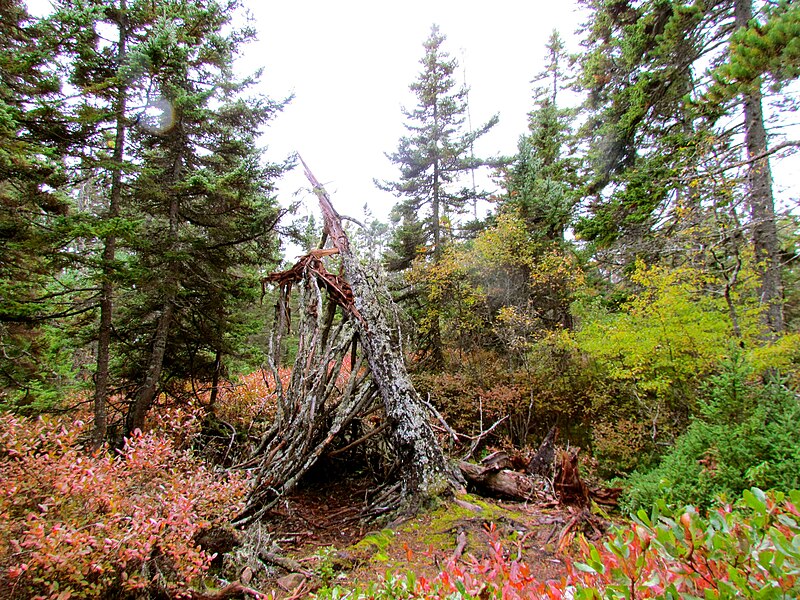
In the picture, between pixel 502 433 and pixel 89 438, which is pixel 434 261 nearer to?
pixel 502 433

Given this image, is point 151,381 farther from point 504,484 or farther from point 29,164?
point 504,484

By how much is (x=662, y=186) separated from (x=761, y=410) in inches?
195

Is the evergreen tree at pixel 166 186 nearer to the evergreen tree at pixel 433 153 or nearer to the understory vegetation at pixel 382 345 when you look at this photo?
the understory vegetation at pixel 382 345

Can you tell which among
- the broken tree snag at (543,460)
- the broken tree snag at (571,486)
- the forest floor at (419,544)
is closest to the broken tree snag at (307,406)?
the forest floor at (419,544)

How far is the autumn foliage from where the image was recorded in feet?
6.13

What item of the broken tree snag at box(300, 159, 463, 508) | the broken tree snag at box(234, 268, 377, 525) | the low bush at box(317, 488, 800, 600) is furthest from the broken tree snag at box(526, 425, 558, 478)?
the low bush at box(317, 488, 800, 600)

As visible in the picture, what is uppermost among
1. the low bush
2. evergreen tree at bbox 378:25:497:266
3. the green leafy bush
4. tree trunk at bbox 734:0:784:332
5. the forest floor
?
evergreen tree at bbox 378:25:497:266

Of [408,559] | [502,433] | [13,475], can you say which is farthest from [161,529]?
[502,433]

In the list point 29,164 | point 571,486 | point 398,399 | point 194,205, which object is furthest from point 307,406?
point 194,205

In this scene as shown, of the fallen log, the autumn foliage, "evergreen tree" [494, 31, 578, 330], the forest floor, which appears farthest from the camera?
"evergreen tree" [494, 31, 578, 330]

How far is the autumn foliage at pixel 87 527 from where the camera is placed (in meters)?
1.87

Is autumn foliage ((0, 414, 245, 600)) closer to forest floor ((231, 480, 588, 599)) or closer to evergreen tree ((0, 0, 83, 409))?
forest floor ((231, 480, 588, 599))

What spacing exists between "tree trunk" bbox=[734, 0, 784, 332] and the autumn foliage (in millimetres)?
7705

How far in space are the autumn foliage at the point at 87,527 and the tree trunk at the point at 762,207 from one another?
25.3ft
